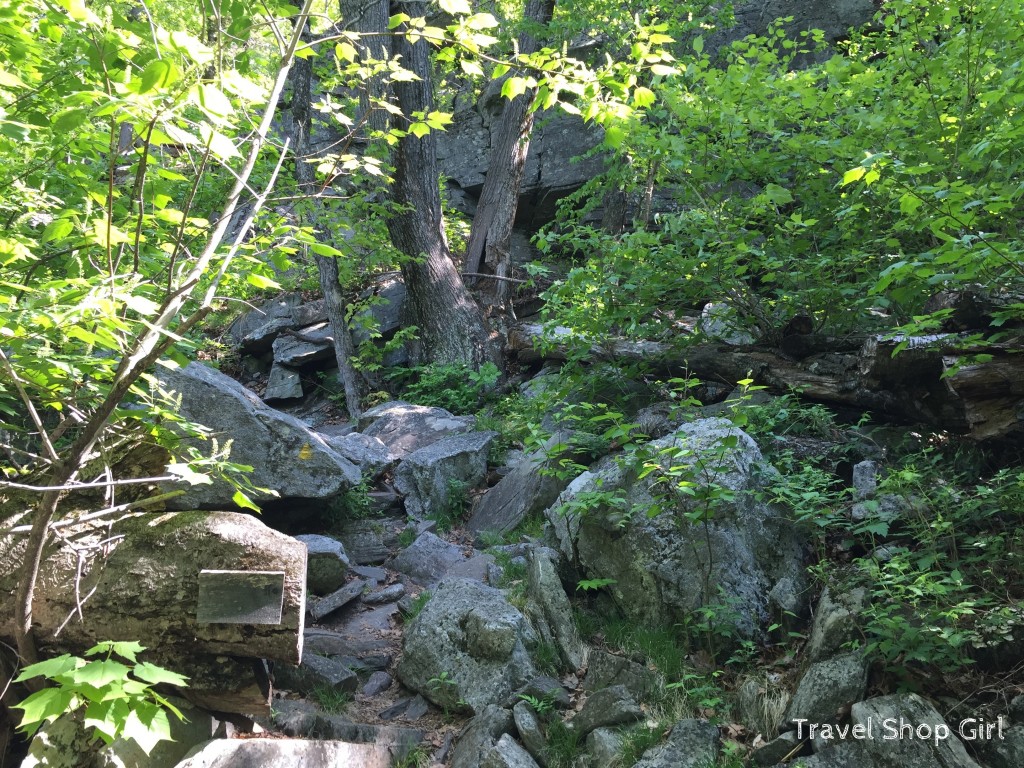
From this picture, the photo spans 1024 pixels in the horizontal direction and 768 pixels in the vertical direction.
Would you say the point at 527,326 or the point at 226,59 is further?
the point at 527,326

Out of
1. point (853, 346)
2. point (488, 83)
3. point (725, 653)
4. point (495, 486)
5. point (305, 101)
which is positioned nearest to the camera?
point (725, 653)

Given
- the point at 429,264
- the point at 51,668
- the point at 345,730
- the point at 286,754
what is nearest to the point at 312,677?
the point at 345,730

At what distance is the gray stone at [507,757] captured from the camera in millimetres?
3624

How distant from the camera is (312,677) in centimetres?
466

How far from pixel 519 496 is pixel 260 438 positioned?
2.68 m

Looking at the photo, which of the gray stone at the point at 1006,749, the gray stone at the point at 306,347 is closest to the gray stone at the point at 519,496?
the gray stone at the point at 1006,749

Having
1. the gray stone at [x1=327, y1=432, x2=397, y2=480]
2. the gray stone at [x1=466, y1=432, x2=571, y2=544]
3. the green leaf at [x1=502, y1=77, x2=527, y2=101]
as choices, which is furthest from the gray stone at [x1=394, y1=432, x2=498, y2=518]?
the green leaf at [x1=502, y1=77, x2=527, y2=101]

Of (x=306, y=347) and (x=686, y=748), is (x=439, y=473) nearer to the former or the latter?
(x=686, y=748)

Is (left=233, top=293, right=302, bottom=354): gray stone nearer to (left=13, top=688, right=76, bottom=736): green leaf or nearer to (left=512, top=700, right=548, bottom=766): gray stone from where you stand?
(left=512, top=700, right=548, bottom=766): gray stone

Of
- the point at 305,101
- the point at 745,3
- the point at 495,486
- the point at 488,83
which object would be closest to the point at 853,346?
the point at 495,486

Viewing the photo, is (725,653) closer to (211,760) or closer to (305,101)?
(211,760)

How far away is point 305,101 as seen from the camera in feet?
33.6

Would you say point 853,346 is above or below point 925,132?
below

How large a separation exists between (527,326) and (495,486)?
11.8ft
